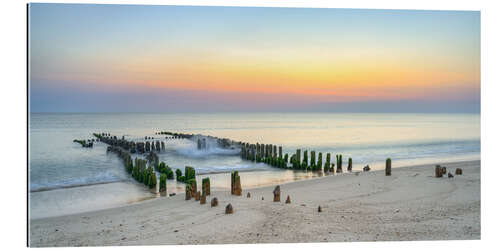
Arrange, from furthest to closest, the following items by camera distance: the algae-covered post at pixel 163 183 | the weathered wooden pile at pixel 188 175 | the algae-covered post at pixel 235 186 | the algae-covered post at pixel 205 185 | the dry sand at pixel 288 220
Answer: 1. the weathered wooden pile at pixel 188 175
2. the algae-covered post at pixel 163 183
3. the algae-covered post at pixel 235 186
4. the algae-covered post at pixel 205 185
5. the dry sand at pixel 288 220

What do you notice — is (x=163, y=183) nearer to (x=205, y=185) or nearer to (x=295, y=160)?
(x=205, y=185)

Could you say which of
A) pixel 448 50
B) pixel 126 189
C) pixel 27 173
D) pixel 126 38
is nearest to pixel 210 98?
pixel 126 38

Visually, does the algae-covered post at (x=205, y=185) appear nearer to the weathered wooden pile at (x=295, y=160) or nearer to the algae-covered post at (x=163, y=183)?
the algae-covered post at (x=163, y=183)

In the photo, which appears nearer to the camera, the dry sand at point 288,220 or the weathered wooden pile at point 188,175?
the dry sand at point 288,220

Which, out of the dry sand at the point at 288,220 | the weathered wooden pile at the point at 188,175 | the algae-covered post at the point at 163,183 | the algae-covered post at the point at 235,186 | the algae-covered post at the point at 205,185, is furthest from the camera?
the weathered wooden pile at the point at 188,175

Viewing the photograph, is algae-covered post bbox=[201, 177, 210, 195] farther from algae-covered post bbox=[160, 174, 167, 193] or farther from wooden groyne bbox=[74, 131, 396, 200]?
algae-covered post bbox=[160, 174, 167, 193]

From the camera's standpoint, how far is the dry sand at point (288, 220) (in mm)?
5402

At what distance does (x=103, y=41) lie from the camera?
638cm

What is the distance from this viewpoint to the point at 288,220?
18.8ft

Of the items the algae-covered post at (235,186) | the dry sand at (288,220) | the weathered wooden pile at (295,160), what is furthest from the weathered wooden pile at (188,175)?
the weathered wooden pile at (295,160)

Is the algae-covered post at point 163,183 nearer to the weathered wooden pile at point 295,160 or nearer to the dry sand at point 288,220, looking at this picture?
the dry sand at point 288,220

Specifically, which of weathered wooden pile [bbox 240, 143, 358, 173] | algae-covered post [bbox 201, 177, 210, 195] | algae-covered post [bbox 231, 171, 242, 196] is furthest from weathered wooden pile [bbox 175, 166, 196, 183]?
→ weathered wooden pile [bbox 240, 143, 358, 173]

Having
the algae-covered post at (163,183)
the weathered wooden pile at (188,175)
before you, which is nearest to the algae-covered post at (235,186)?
the weathered wooden pile at (188,175)

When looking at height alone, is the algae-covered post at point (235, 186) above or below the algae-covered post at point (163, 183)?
above
